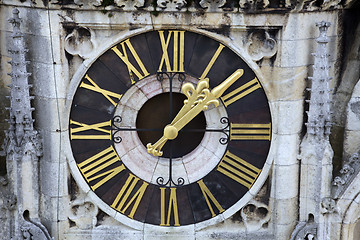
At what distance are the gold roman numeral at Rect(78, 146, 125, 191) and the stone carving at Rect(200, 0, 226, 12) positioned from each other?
2035 millimetres

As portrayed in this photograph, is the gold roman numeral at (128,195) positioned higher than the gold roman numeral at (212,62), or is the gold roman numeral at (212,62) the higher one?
the gold roman numeral at (212,62)

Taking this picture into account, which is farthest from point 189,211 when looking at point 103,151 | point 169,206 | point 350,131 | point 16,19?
point 16,19

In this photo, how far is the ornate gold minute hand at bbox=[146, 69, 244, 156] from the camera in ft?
35.6

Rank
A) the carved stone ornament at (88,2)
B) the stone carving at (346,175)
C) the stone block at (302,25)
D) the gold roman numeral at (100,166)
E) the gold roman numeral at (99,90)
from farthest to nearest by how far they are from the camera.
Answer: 1. the gold roman numeral at (100,166)
2. the stone carving at (346,175)
3. the gold roman numeral at (99,90)
4. the stone block at (302,25)
5. the carved stone ornament at (88,2)

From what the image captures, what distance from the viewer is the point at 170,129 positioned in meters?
10.9

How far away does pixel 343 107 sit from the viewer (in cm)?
1145

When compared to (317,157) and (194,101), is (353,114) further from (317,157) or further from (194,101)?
(194,101)

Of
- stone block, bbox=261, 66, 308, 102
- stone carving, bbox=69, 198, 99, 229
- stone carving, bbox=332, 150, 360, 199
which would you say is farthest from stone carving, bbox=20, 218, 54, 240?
stone carving, bbox=332, 150, 360, 199

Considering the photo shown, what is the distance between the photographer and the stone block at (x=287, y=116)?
10984mm

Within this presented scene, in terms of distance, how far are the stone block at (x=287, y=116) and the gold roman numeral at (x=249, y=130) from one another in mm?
106

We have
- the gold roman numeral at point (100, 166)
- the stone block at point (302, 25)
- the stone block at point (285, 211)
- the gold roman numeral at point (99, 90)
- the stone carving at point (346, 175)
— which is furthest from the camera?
the stone block at point (285, 211)

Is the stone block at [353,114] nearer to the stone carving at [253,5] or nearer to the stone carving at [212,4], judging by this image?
the stone carving at [253,5]

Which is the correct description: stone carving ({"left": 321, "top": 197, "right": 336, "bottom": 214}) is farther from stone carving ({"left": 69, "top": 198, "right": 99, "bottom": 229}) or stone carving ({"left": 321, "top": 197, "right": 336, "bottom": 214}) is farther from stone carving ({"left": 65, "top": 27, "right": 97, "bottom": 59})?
stone carving ({"left": 65, "top": 27, "right": 97, "bottom": 59})

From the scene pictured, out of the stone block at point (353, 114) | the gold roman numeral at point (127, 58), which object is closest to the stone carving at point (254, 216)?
the stone block at point (353, 114)
